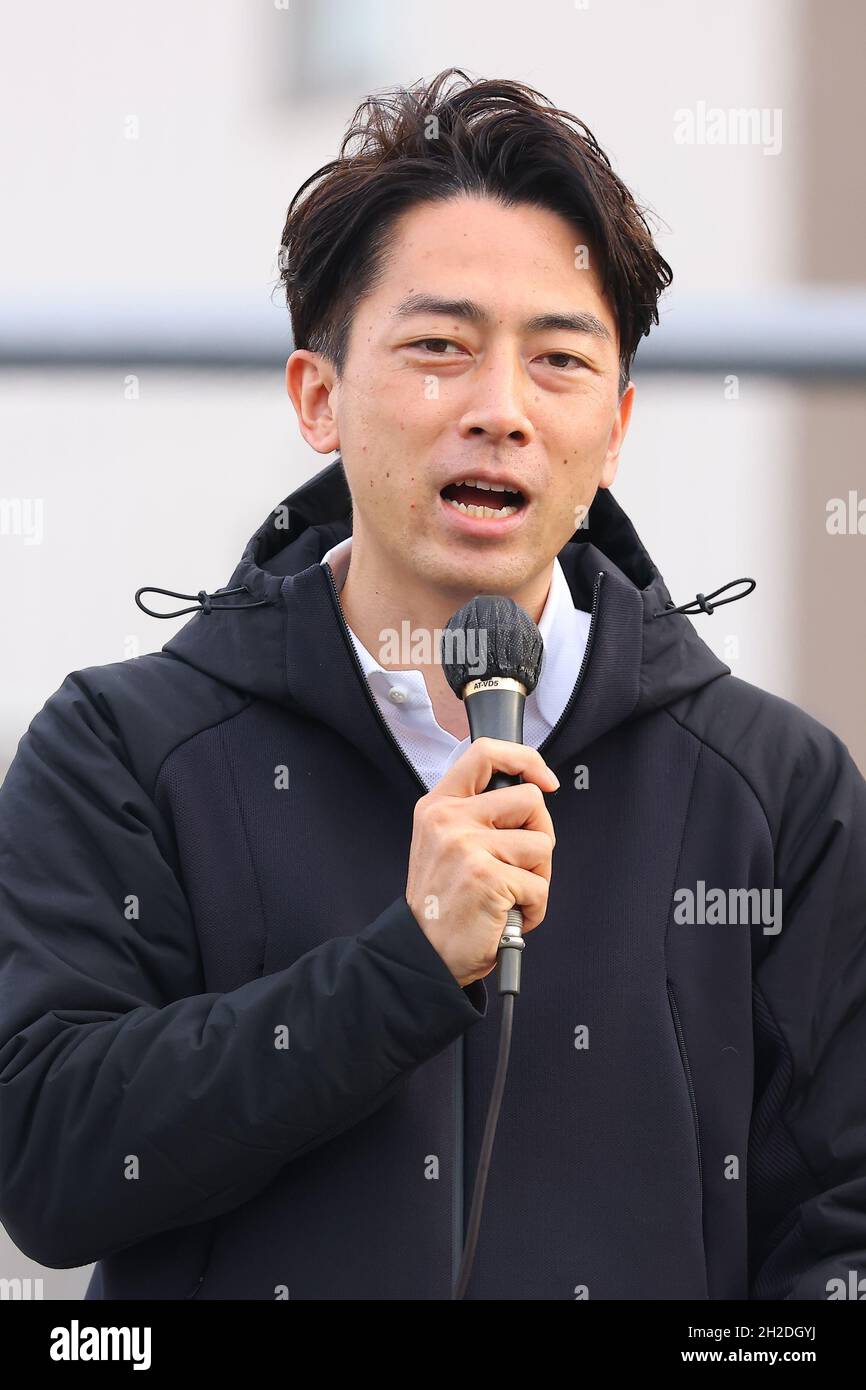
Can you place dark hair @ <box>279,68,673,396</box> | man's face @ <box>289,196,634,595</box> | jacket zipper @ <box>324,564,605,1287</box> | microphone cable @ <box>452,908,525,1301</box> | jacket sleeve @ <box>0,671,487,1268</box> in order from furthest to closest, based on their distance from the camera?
1. dark hair @ <box>279,68,673,396</box>
2. man's face @ <box>289,196,634,595</box>
3. jacket zipper @ <box>324,564,605,1287</box>
4. jacket sleeve @ <box>0,671,487,1268</box>
5. microphone cable @ <box>452,908,525,1301</box>

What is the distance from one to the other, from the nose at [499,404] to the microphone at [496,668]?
239mm

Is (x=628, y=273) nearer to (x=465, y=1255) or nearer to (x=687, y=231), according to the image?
(x=465, y=1255)

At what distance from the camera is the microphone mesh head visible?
1.39 meters

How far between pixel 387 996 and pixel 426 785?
1.09 feet

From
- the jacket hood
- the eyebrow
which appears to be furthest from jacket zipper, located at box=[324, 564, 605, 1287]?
the eyebrow

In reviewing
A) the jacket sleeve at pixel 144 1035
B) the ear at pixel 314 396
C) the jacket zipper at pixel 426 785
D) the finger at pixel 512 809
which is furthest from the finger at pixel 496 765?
the ear at pixel 314 396

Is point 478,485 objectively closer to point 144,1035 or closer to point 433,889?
point 433,889

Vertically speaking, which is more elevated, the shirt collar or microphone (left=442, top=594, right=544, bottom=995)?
the shirt collar

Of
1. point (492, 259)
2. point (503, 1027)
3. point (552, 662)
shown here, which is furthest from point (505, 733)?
point (492, 259)

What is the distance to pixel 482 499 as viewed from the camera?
168 cm

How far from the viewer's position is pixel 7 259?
287 centimetres

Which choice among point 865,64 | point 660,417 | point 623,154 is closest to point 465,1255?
point 660,417

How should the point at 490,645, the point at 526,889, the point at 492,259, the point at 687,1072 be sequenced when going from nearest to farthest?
1. the point at 526,889
2. the point at 490,645
3. the point at 687,1072
4. the point at 492,259

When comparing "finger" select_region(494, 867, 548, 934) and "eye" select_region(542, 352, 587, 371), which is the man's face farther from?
"finger" select_region(494, 867, 548, 934)
